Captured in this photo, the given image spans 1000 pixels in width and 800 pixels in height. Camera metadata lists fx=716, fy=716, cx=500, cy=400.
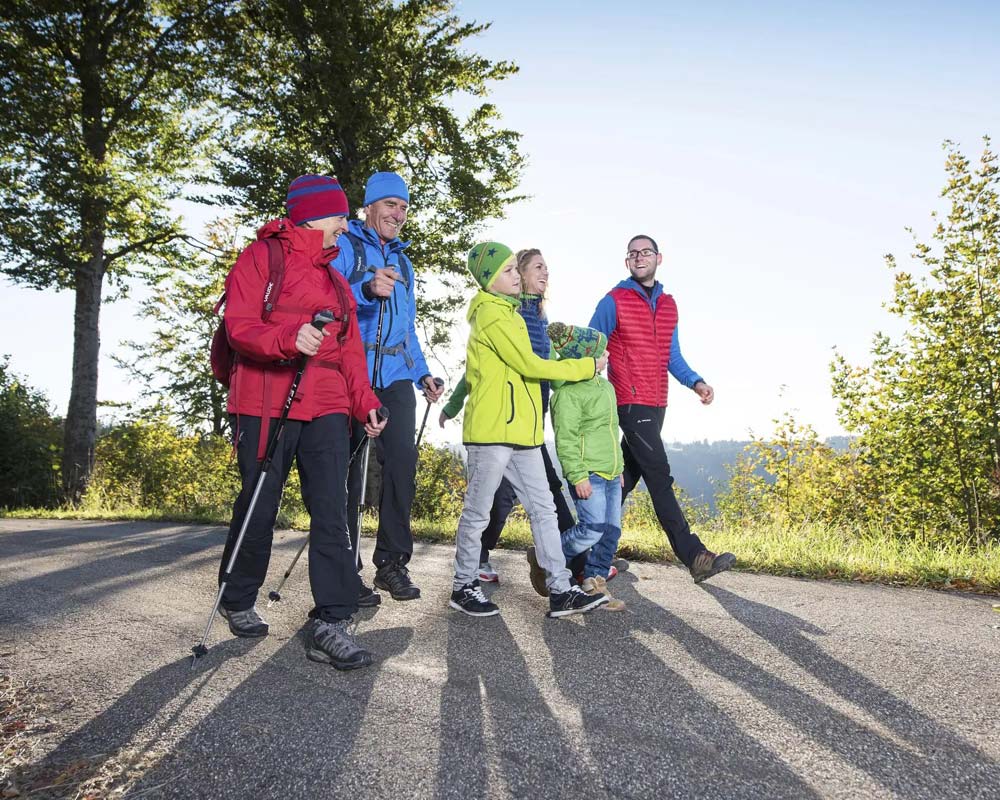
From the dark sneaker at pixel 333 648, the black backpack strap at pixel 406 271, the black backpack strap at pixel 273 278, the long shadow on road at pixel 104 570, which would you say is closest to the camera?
the dark sneaker at pixel 333 648

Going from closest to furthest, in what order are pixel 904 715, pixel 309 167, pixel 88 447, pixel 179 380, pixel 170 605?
pixel 904 715
pixel 170 605
pixel 88 447
pixel 309 167
pixel 179 380

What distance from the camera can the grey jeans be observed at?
13.4 feet

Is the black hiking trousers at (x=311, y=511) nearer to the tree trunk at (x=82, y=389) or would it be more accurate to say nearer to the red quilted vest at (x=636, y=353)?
the red quilted vest at (x=636, y=353)

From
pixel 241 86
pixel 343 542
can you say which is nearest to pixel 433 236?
pixel 241 86

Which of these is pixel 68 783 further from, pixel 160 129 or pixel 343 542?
pixel 160 129

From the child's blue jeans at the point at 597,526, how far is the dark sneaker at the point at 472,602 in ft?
2.36

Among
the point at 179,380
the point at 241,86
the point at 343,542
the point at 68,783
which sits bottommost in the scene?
the point at 68,783

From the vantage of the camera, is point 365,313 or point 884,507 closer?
point 365,313

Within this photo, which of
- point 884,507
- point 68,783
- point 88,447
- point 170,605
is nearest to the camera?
point 68,783

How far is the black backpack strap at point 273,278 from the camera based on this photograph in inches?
127

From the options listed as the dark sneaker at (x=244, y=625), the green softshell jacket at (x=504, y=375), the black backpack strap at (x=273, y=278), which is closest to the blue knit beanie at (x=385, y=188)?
the green softshell jacket at (x=504, y=375)

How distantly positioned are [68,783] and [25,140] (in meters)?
14.9

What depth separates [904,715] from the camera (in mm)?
2543

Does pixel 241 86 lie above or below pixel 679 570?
above
